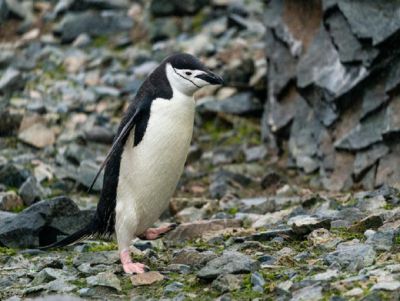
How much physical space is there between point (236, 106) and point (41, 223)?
488 centimetres

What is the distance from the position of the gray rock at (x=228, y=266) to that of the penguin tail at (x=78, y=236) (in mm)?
1387

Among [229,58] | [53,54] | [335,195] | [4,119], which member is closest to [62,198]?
[335,195]

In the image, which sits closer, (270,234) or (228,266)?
(228,266)

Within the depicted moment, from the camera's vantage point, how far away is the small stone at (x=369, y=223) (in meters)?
5.76

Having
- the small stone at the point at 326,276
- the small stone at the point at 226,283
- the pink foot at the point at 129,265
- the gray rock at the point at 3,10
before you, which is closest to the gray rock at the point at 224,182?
the pink foot at the point at 129,265

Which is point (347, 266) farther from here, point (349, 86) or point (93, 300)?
point (349, 86)

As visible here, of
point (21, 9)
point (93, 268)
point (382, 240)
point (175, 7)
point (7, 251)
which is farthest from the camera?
point (21, 9)

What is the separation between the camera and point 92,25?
14320 mm

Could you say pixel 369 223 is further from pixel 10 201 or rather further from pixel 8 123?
pixel 8 123

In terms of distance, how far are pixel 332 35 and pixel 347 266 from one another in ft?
14.7

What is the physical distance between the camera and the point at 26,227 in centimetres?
655

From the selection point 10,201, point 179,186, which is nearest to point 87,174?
point 179,186

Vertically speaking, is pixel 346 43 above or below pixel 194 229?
above

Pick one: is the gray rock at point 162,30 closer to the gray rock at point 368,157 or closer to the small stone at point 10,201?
the gray rock at point 368,157
